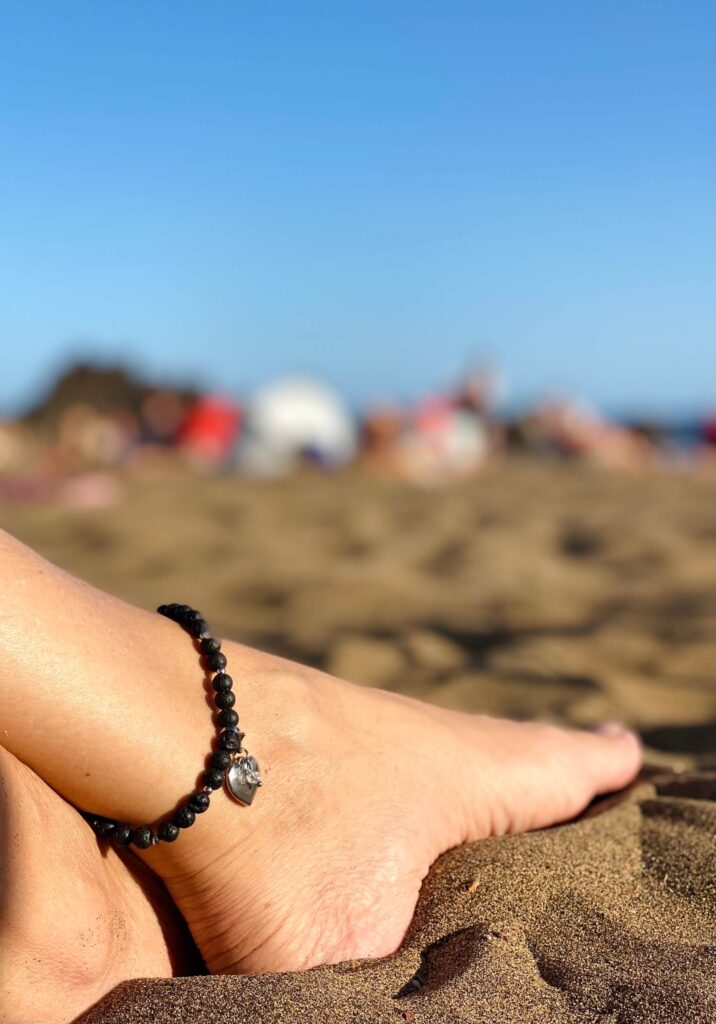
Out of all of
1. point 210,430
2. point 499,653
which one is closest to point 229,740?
point 499,653

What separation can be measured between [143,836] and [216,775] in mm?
107

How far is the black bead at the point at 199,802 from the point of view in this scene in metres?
1.20

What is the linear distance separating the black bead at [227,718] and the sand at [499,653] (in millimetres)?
284

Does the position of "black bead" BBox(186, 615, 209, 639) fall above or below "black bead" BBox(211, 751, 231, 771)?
above

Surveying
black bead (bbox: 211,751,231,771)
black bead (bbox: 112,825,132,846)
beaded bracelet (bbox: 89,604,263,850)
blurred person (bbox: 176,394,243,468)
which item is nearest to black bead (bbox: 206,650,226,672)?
beaded bracelet (bbox: 89,604,263,850)

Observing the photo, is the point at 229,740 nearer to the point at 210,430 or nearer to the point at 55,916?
the point at 55,916

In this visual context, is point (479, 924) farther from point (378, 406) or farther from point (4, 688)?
point (378, 406)

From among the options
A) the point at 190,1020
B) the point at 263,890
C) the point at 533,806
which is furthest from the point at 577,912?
the point at 190,1020

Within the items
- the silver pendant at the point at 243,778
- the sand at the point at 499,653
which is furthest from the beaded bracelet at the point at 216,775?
the sand at the point at 499,653

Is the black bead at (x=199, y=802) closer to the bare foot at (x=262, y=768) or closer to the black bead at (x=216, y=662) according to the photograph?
the bare foot at (x=262, y=768)

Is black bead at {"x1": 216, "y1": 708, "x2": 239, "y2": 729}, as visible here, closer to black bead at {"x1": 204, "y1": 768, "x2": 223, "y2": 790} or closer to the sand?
black bead at {"x1": 204, "y1": 768, "x2": 223, "y2": 790}

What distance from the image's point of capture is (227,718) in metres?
1.25

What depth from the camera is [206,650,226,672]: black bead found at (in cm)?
129

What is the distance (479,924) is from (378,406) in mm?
7916
